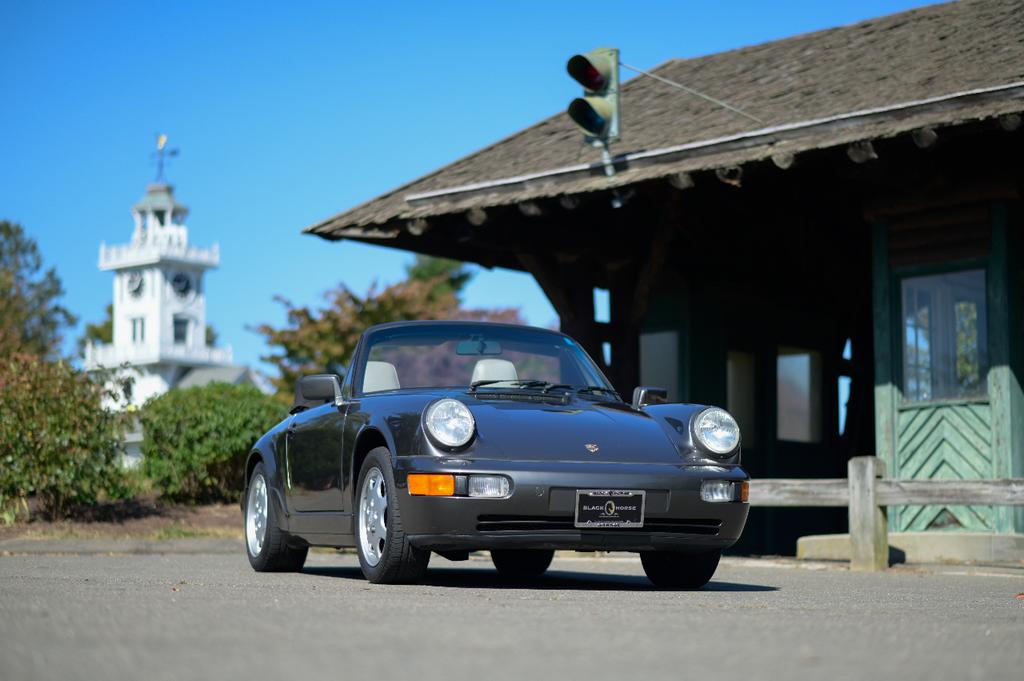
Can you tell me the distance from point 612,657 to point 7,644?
5.77ft

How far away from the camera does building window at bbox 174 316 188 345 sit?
105125 millimetres

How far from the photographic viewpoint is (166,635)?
4.70m

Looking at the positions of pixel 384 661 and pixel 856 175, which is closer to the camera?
pixel 384 661

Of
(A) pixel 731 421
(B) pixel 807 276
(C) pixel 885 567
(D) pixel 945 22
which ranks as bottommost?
(C) pixel 885 567

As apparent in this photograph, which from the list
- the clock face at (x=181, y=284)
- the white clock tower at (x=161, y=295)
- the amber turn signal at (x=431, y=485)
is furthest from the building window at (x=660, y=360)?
the clock face at (x=181, y=284)

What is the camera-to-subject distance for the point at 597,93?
13547 millimetres

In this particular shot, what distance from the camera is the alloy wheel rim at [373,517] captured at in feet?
26.2

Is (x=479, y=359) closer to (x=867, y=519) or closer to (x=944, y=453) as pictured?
(x=867, y=519)

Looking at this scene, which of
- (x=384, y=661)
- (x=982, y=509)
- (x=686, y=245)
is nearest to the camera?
(x=384, y=661)

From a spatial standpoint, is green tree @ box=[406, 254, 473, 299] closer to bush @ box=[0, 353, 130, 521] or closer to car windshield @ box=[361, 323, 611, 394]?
bush @ box=[0, 353, 130, 521]

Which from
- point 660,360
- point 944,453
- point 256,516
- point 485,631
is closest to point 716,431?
point 256,516

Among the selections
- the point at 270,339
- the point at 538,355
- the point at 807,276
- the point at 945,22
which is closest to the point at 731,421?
the point at 538,355

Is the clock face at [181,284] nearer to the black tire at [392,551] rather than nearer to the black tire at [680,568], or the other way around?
the black tire at [680,568]

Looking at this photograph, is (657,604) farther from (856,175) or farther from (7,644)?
(856,175)
